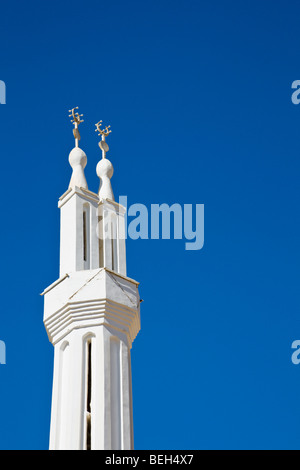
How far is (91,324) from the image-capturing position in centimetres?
2012

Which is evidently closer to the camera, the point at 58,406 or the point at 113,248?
the point at 58,406

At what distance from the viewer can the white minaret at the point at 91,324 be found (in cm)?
1900

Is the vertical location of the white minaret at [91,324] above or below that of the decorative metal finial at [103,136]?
below

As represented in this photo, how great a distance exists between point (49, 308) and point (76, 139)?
4.83 metres

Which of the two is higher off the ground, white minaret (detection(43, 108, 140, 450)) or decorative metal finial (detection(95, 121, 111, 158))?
decorative metal finial (detection(95, 121, 111, 158))

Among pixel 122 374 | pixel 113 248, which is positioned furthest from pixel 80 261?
pixel 122 374

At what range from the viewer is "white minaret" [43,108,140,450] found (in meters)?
19.0

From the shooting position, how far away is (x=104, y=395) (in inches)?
754

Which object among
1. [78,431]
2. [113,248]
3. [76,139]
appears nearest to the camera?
[78,431]
